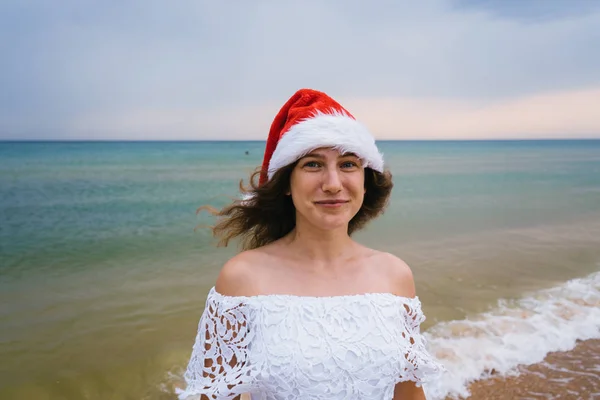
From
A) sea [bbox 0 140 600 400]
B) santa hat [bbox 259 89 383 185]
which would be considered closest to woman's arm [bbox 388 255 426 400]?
santa hat [bbox 259 89 383 185]

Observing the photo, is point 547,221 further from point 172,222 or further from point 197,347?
point 197,347

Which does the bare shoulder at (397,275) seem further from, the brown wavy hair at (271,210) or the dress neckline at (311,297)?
the brown wavy hair at (271,210)

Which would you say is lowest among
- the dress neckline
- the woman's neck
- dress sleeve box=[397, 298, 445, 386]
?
dress sleeve box=[397, 298, 445, 386]

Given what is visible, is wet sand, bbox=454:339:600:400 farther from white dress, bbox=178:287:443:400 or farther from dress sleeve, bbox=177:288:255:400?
dress sleeve, bbox=177:288:255:400

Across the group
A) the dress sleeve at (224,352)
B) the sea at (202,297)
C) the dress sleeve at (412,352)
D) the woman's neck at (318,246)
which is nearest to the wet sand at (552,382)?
the sea at (202,297)

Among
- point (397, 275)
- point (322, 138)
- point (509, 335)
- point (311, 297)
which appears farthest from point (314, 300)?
point (509, 335)

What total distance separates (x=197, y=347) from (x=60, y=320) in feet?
17.3

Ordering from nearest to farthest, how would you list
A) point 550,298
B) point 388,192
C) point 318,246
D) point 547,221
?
point 318,246, point 388,192, point 550,298, point 547,221

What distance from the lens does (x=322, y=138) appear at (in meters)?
1.79

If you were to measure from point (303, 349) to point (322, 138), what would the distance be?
848mm

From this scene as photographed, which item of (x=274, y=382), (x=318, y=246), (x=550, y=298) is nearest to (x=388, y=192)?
(x=318, y=246)

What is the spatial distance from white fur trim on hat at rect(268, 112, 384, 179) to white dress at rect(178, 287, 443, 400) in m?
0.61

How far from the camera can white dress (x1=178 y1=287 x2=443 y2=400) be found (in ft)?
5.43

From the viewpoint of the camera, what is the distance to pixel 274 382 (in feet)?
5.44
